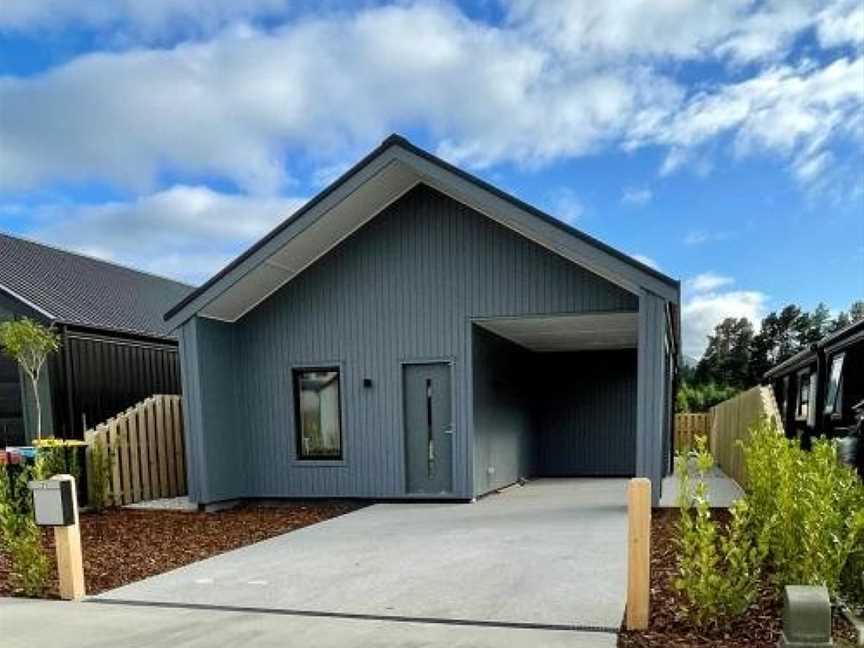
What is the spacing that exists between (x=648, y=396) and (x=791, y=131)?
5364mm

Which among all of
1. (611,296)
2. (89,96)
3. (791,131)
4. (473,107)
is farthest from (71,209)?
(791,131)

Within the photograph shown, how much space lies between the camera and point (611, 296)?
361 inches

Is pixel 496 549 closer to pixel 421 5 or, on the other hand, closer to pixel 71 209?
pixel 421 5

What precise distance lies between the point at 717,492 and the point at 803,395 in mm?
1919

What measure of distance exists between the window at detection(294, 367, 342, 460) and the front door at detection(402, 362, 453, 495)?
45.0 inches

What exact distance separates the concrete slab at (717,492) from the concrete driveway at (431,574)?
1.07 meters

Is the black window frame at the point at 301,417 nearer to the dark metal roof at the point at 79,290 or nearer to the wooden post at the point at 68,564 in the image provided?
the dark metal roof at the point at 79,290

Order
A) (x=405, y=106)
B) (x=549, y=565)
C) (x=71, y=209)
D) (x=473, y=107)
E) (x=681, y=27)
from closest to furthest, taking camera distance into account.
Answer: (x=549, y=565), (x=681, y=27), (x=473, y=107), (x=405, y=106), (x=71, y=209)

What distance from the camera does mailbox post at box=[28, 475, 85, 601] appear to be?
526 cm

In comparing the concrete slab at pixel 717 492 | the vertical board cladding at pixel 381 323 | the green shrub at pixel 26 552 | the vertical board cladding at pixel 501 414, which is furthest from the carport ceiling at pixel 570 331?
the green shrub at pixel 26 552

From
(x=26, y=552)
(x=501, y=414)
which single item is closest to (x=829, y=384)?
(x=501, y=414)

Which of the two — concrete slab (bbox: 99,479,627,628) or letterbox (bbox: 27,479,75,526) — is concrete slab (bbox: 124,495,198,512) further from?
letterbox (bbox: 27,479,75,526)

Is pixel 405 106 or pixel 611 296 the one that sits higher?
pixel 405 106

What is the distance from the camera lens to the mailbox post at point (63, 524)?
5.26 m
